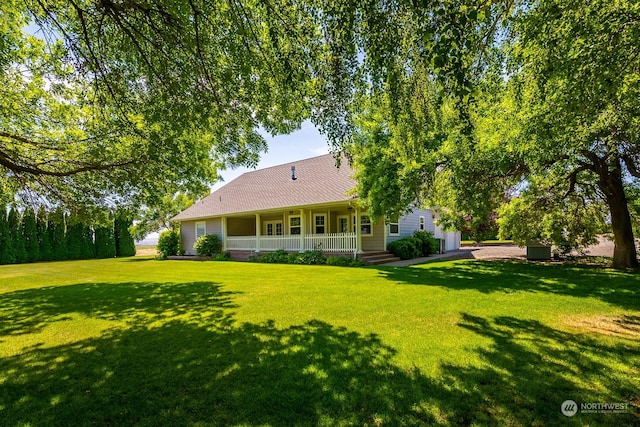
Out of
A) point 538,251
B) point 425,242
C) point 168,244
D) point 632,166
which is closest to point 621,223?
point 632,166

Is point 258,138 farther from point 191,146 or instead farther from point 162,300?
point 162,300

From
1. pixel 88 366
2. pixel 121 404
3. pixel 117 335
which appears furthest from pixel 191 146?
pixel 121 404

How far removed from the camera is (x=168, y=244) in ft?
79.9

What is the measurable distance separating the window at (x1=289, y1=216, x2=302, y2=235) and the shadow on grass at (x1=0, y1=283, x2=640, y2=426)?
14.6 meters

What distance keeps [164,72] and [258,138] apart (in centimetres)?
347

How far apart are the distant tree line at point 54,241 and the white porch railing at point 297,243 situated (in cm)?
786

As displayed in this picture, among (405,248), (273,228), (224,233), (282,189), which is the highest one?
(282,189)

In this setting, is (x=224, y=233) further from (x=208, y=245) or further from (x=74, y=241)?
(x=74, y=241)

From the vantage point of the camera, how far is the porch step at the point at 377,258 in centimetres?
1475

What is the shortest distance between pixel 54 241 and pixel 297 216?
20.3 meters

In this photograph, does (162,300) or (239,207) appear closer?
(162,300)

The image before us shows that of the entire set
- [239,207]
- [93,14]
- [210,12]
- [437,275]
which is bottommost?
[437,275]

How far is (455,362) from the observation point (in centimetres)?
361

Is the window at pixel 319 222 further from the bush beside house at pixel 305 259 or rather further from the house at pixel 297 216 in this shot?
the bush beside house at pixel 305 259
